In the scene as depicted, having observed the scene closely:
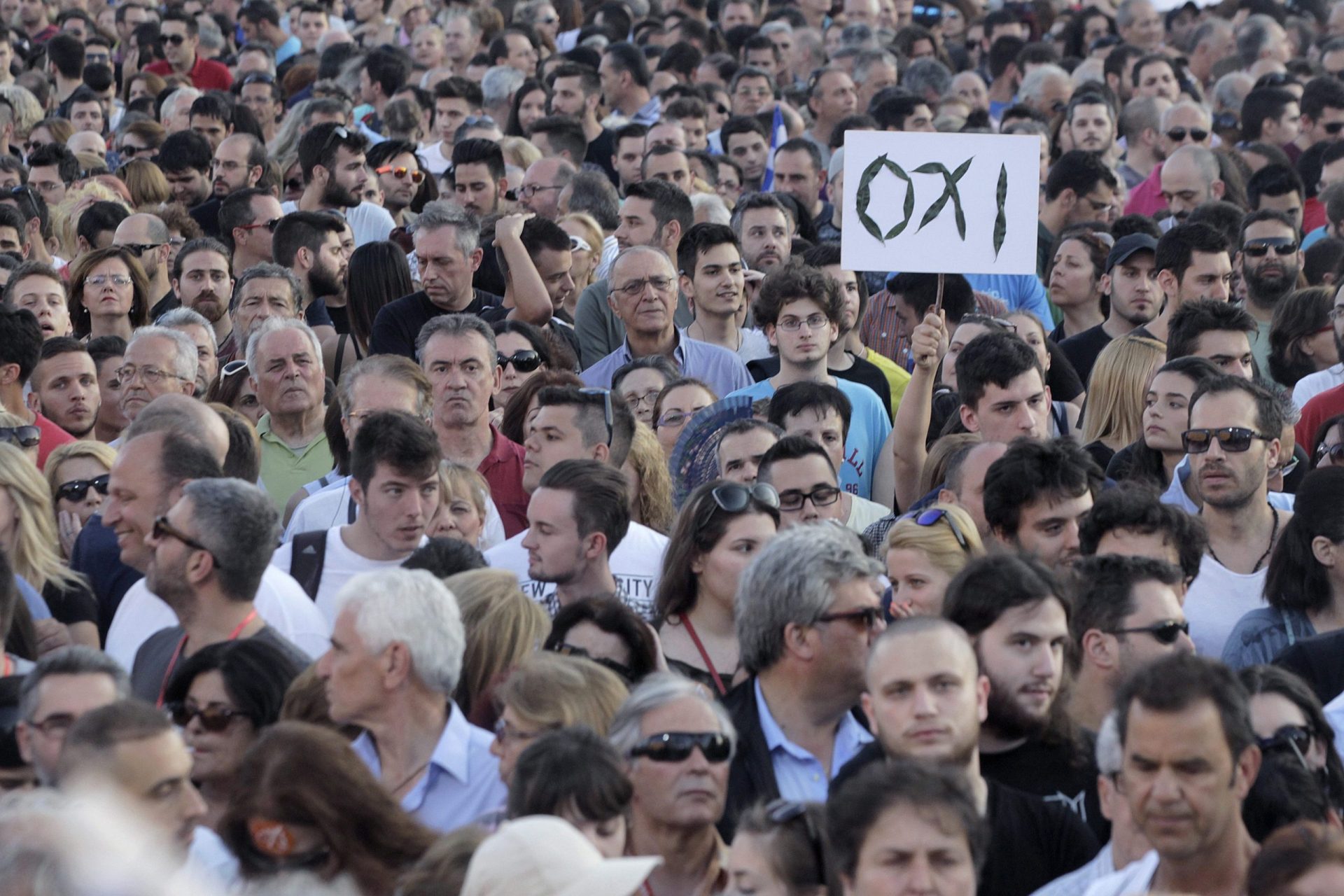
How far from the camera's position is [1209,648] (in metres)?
6.16

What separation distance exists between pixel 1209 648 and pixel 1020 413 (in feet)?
4.49

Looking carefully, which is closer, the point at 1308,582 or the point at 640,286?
the point at 1308,582

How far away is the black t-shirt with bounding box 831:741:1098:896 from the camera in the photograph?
4465 mm

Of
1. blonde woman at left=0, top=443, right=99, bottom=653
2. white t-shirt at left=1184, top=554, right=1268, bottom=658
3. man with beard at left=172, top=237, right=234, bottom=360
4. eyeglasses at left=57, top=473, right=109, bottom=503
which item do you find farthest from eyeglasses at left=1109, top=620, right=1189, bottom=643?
man with beard at left=172, top=237, right=234, bottom=360

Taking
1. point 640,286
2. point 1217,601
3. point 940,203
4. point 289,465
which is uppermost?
point 940,203

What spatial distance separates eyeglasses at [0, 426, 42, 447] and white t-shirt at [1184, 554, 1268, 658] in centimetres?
383

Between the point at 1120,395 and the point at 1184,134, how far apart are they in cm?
528

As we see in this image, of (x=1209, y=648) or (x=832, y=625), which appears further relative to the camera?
(x=1209, y=648)

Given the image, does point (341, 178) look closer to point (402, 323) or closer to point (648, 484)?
point (402, 323)

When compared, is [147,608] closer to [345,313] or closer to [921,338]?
[921,338]

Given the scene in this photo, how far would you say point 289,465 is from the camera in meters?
7.79

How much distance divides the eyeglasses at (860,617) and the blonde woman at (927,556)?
0.54 m

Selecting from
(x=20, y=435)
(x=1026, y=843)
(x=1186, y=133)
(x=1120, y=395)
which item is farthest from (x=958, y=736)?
(x=1186, y=133)

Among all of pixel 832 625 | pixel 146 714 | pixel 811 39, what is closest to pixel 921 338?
pixel 832 625
